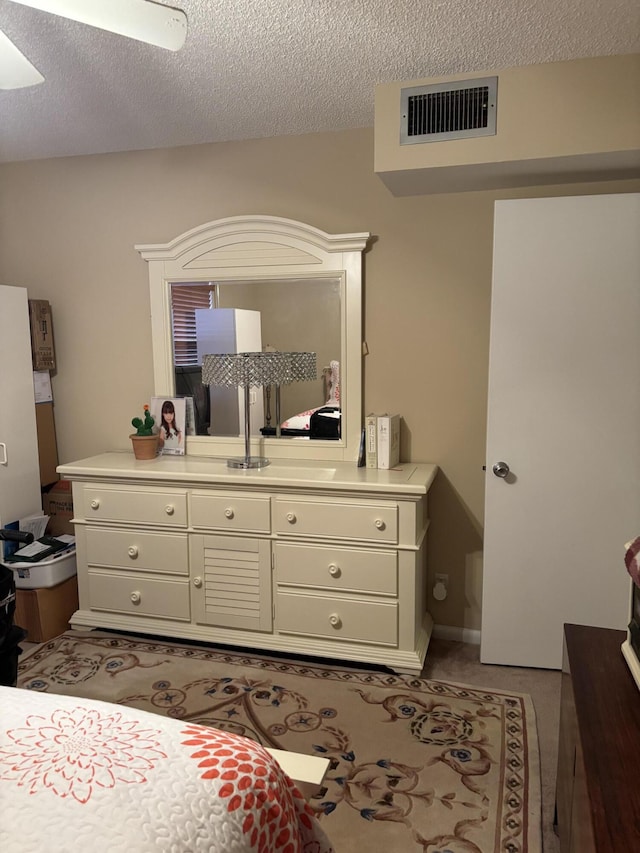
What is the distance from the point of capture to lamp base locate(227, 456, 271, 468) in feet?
10.0

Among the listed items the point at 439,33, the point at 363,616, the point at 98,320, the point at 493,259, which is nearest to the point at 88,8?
the point at 439,33

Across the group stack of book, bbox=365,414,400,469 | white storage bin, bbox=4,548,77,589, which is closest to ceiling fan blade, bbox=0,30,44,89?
stack of book, bbox=365,414,400,469

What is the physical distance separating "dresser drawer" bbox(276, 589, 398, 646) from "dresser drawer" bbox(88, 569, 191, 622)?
49 cm

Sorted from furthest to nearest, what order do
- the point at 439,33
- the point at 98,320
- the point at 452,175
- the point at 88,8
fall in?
1. the point at 98,320
2. the point at 452,175
3. the point at 439,33
4. the point at 88,8

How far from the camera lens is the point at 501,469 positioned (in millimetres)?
2744

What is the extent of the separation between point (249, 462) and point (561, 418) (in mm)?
1397

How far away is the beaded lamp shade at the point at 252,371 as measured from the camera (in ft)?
9.93

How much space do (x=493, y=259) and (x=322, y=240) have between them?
834mm

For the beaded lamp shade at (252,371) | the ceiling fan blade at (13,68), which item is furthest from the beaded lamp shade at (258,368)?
the ceiling fan blade at (13,68)

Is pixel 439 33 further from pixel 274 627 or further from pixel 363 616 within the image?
pixel 274 627

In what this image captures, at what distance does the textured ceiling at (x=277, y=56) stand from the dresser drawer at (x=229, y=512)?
168 centimetres

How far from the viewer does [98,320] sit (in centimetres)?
352

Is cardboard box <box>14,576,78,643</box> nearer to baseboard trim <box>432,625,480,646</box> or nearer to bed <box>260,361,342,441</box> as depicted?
bed <box>260,361,342,441</box>

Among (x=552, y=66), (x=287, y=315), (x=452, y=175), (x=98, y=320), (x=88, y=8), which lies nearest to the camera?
(x=88, y=8)
